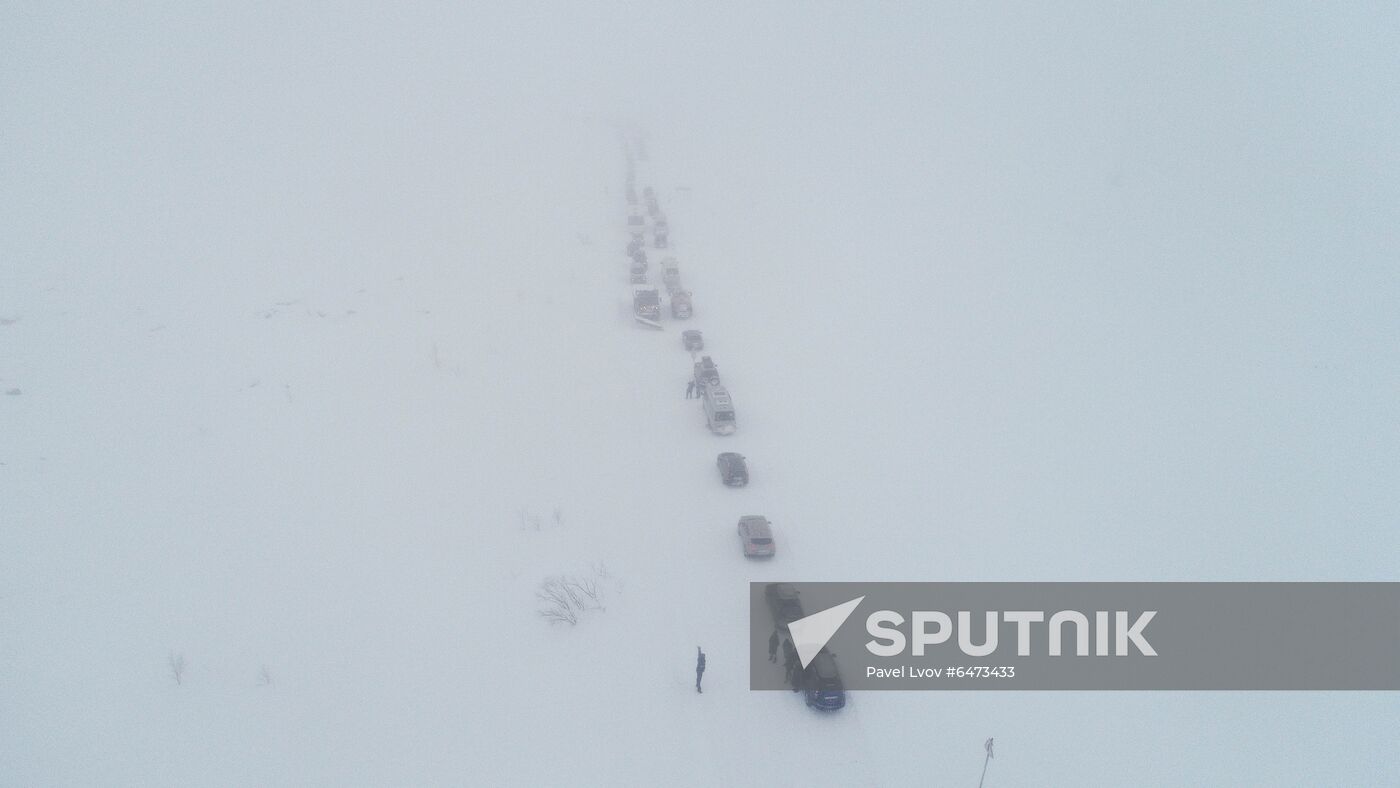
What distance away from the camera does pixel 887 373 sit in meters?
34.3

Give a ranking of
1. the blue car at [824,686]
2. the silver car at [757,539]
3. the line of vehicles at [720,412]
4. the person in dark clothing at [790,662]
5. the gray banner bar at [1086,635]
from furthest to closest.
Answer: the silver car at [757,539] → the gray banner bar at [1086,635] → the person in dark clothing at [790,662] → the line of vehicles at [720,412] → the blue car at [824,686]

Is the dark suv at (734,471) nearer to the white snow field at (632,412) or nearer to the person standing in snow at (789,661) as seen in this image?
the white snow field at (632,412)

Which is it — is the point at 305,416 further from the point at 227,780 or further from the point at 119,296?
the point at 119,296

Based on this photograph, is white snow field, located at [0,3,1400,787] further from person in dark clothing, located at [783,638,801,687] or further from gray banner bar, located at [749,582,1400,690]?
person in dark clothing, located at [783,638,801,687]

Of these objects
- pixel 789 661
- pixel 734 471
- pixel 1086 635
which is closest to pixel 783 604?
pixel 789 661

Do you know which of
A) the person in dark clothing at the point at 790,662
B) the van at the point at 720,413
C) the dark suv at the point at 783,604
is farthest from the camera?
the van at the point at 720,413

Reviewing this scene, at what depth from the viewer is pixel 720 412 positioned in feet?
93.1

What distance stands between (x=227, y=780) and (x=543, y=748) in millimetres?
6489

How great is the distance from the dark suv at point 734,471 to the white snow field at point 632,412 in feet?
2.42

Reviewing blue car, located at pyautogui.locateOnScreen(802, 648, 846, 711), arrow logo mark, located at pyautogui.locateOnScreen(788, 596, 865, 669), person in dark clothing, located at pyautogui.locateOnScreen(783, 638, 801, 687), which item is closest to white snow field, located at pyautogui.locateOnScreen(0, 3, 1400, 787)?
blue car, located at pyautogui.locateOnScreen(802, 648, 846, 711)

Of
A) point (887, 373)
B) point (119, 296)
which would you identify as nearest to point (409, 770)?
point (887, 373)

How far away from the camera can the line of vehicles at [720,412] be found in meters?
17.2

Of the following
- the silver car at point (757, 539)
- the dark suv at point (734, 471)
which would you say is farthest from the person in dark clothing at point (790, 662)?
the dark suv at point (734, 471)

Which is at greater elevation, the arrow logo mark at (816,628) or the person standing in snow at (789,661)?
the arrow logo mark at (816,628)
